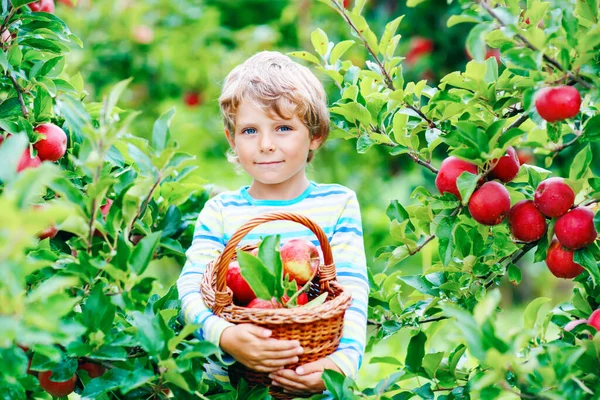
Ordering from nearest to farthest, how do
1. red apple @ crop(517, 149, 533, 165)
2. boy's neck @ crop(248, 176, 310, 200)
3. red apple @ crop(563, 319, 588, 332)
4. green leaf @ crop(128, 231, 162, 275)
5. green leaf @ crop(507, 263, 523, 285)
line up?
1. green leaf @ crop(128, 231, 162, 275)
2. red apple @ crop(563, 319, 588, 332)
3. green leaf @ crop(507, 263, 523, 285)
4. boy's neck @ crop(248, 176, 310, 200)
5. red apple @ crop(517, 149, 533, 165)

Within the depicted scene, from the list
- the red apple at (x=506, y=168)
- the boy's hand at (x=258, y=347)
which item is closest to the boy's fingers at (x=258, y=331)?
the boy's hand at (x=258, y=347)

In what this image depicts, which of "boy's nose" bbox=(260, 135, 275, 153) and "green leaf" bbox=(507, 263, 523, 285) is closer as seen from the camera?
"green leaf" bbox=(507, 263, 523, 285)

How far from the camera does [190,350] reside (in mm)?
1244

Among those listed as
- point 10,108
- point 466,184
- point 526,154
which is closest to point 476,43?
point 466,184

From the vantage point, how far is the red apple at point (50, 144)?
5.12ft

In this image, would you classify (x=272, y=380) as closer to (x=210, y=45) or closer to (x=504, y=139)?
(x=504, y=139)

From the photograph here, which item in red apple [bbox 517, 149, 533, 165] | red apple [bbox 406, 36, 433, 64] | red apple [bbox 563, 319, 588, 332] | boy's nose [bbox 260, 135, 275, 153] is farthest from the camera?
red apple [bbox 406, 36, 433, 64]

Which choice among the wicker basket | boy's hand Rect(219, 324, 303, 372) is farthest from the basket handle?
boy's hand Rect(219, 324, 303, 372)

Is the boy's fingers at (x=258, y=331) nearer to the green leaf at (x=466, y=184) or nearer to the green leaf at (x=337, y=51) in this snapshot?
the green leaf at (x=466, y=184)

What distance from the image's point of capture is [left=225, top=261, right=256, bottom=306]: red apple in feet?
4.90

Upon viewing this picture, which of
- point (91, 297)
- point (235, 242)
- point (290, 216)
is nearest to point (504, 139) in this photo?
point (290, 216)

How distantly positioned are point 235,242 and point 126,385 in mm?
342

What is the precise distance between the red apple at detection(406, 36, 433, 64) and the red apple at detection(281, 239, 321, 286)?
9.69 ft

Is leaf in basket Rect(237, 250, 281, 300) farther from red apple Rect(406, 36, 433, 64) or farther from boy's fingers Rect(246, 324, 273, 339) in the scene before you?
red apple Rect(406, 36, 433, 64)
